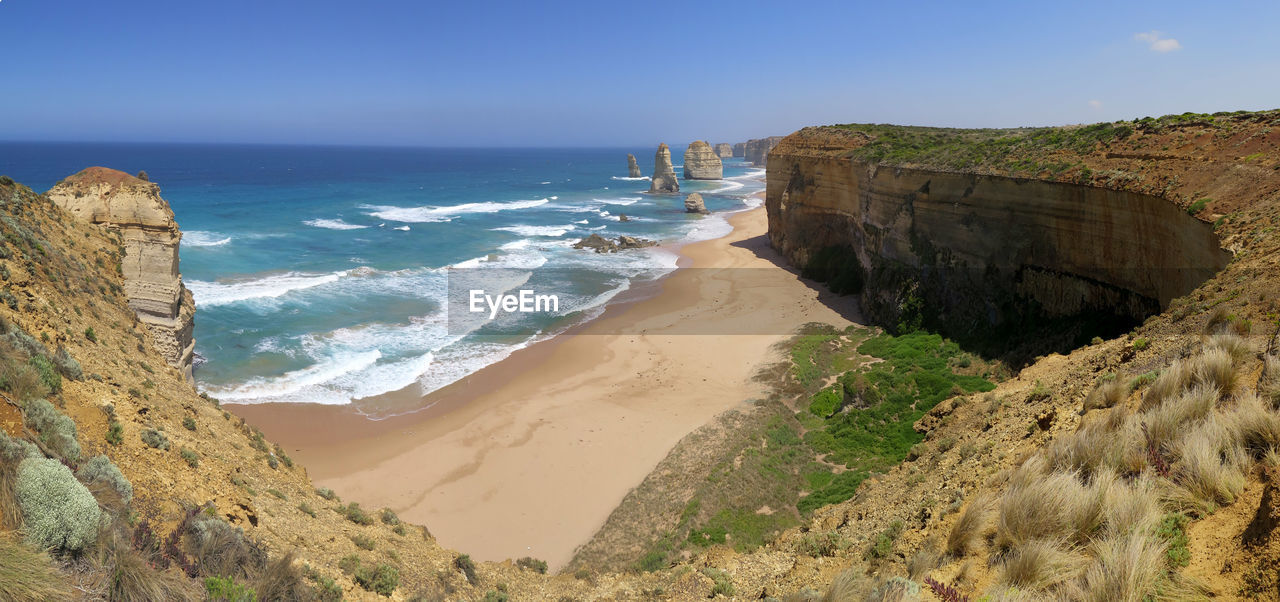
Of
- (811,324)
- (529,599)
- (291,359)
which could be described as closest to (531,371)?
(291,359)

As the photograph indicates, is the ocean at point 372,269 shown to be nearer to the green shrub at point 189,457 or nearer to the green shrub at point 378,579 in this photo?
the green shrub at point 189,457

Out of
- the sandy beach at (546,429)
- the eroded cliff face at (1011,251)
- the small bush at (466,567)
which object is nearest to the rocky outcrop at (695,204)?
the eroded cliff face at (1011,251)

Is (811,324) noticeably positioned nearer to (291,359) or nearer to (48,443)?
(291,359)

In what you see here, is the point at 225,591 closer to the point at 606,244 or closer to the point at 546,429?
the point at 546,429

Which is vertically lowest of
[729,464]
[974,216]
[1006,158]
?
[729,464]

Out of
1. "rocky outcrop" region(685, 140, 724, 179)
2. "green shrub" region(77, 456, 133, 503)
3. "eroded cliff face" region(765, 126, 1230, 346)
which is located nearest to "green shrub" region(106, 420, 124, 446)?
"green shrub" region(77, 456, 133, 503)

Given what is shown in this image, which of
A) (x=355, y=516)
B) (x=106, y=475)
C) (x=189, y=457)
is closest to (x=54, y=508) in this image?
(x=106, y=475)
